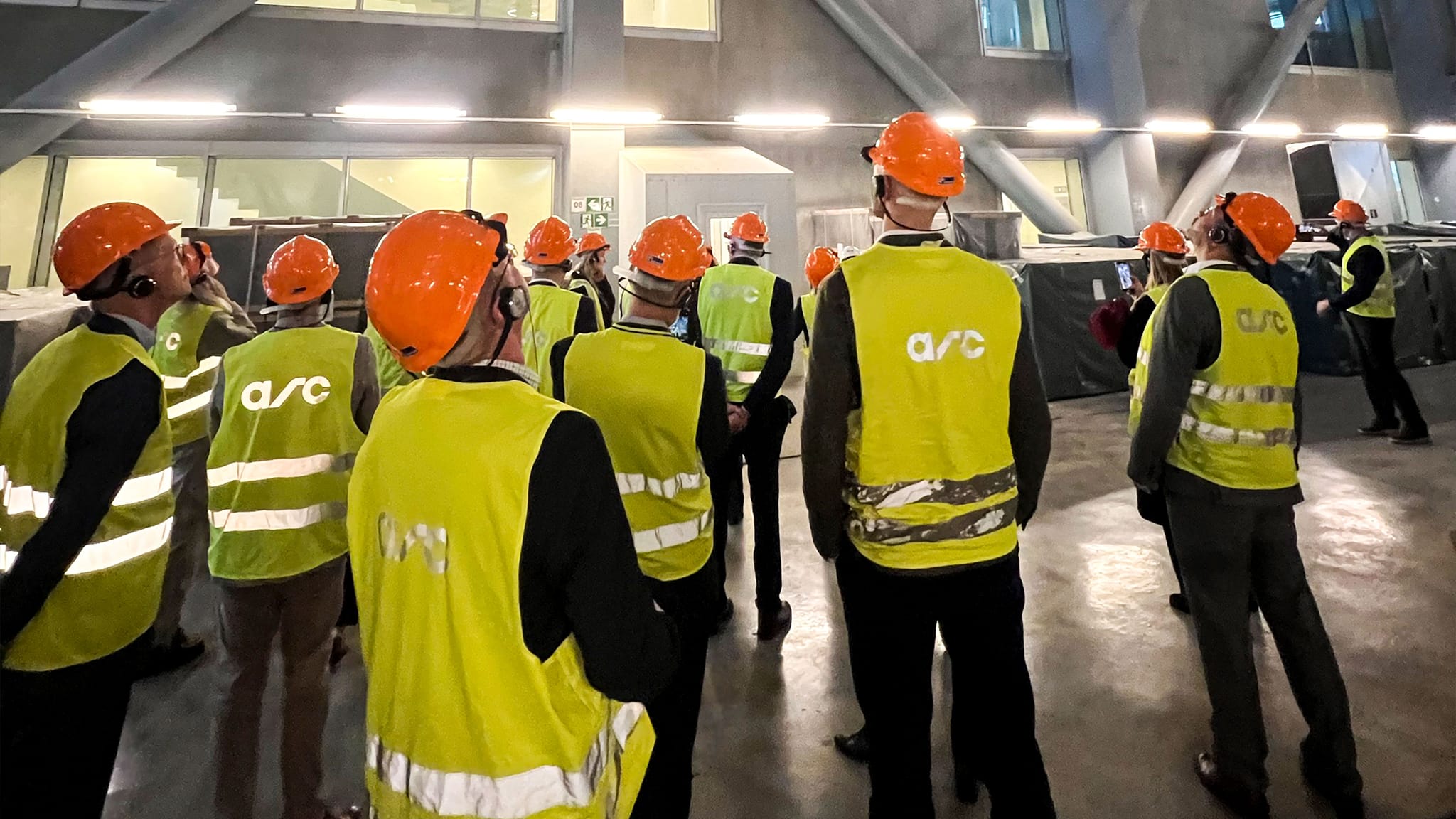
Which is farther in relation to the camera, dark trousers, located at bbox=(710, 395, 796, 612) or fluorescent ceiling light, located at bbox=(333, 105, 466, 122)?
fluorescent ceiling light, located at bbox=(333, 105, 466, 122)

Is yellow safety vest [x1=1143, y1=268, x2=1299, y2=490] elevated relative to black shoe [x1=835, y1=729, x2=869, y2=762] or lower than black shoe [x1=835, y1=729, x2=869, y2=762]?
elevated

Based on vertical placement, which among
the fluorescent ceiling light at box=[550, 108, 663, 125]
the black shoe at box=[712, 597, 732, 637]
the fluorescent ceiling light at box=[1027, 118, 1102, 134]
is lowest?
the black shoe at box=[712, 597, 732, 637]

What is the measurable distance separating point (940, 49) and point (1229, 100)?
6391 mm

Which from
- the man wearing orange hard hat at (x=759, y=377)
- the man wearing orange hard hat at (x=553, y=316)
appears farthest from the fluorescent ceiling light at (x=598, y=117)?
the man wearing orange hard hat at (x=759, y=377)

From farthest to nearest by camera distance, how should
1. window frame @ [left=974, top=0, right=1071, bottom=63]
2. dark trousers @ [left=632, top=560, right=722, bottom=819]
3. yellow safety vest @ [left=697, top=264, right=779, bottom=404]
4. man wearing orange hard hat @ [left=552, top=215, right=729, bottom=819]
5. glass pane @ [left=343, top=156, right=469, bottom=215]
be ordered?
window frame @ [left=974, top=0, right=1071, bottom=63], glass pane @ [left=343, top=156, right=469, bottom=215], yellow safety vest @ [left=697, top=264, right=779, bottom=404], man wearing orange hard hat @ [left=552, top=215, right=729, bottom=819], dark trousers @ [left=632, top=560, right=722, bottom=819]

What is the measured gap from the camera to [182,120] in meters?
8.59

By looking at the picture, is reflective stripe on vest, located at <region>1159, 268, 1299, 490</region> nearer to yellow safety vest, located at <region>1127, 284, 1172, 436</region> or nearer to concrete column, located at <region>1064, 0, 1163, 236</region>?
yellow safety vest, located at <region>1127, 284, 1172, 436</region>

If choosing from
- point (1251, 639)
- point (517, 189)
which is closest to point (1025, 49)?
point (517, 189)

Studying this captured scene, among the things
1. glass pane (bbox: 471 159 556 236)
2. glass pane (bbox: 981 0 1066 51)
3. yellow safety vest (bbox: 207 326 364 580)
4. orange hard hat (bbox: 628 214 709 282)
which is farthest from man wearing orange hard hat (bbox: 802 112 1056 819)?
glass pane (bbox: 981 0 1066 51)

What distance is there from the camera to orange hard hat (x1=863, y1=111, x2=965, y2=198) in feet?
5.25

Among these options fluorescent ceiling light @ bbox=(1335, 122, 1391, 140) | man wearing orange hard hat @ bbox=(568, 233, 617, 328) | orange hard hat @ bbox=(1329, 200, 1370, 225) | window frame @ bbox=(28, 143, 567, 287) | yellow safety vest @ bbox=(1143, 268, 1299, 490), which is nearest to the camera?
yellow safety vest @ bbox=(1143, 268, 1299, 490)

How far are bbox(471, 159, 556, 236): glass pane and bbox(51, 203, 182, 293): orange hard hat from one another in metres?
8.55

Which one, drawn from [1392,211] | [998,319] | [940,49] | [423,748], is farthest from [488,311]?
[1392,211]

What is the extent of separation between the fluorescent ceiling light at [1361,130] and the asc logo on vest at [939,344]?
1772 cm
